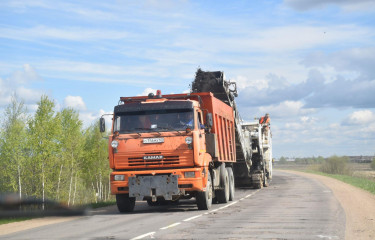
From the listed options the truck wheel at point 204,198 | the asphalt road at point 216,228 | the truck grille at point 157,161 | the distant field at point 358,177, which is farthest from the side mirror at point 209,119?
the distant field at point 358,177

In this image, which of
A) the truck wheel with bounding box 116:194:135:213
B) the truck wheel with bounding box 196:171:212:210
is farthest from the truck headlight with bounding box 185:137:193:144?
the truck wheel with bounding box 116:194:135:213

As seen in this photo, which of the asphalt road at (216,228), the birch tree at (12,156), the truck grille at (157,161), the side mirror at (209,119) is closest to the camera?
the asphalt road at (216,228)

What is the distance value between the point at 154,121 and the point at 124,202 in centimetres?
286

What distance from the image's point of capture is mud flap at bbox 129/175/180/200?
15.2 m

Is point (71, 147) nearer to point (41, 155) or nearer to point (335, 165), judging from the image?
point (41, 155)

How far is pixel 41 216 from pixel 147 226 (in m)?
9.51

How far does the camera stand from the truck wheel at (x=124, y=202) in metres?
16.4

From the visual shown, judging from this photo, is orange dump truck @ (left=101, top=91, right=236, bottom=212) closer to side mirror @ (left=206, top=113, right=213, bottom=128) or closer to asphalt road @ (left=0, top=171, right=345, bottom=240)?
A: side mirror @ (left=206, top=113, right=213, bottom=128)

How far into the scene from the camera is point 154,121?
15852 mm

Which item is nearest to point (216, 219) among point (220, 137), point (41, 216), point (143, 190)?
point (143, 190)

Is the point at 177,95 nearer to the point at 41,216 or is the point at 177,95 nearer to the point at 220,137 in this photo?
the point at 220,137

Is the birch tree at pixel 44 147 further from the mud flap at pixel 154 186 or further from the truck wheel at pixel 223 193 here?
the mud flap at pixel 154 186

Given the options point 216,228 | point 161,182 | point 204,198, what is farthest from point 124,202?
point 216,228

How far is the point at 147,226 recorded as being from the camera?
1159 cm
